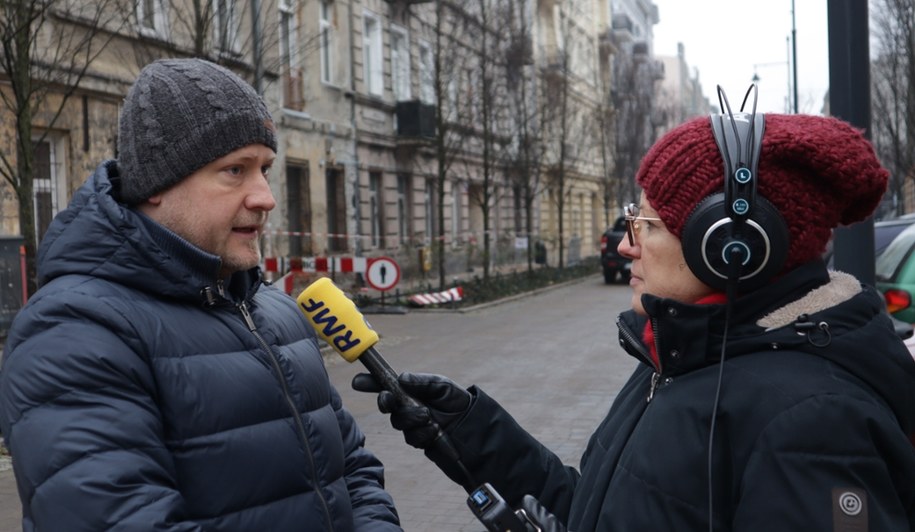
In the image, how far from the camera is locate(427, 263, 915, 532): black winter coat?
154 centimetres

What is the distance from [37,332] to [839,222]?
1.57 meters

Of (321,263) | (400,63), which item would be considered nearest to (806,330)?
(321,263)

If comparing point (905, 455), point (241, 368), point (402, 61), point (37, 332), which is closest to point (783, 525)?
point (905, 455)

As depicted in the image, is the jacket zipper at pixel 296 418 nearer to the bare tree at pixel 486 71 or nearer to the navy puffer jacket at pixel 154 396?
the navy puffer jacket at pixel 154 396

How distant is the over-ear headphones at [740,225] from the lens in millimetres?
1747

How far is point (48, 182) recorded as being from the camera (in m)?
14.0

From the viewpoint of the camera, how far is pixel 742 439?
1628mm

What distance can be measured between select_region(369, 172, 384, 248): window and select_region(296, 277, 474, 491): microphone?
923 inches

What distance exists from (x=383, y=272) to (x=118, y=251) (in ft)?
47.4

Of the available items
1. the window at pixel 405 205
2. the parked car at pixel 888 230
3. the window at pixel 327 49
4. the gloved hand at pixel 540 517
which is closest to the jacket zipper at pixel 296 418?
the gloved hand at pixel 540 517

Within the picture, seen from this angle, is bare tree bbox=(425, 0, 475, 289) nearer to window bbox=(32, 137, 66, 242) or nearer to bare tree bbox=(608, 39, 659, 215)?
window bbox=(32, 137, 66, 242)

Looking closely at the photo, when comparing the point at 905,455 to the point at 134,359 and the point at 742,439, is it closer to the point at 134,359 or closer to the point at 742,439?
the point at 742,439

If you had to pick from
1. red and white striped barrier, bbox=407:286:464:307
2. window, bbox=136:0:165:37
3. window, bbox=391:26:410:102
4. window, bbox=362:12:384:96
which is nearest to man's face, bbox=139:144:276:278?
window, bbox=136:0:165:37

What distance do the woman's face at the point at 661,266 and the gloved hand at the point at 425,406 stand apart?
58 cm
